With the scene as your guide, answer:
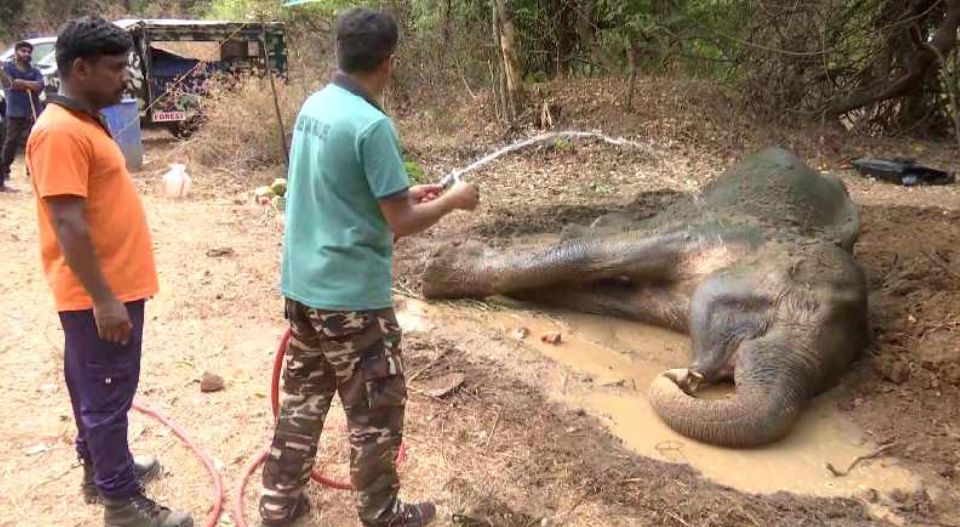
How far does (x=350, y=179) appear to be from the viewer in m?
2.55

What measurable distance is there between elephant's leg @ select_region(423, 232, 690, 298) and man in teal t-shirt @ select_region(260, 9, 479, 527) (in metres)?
Answer: 2.47

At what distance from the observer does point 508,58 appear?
10.3m

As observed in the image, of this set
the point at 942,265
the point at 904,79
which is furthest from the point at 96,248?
the point at 904,79

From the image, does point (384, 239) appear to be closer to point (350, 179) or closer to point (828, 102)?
point (350, 179)

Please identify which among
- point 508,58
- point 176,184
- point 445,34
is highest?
point 445,34

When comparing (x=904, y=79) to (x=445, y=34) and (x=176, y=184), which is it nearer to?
(x=445, y=34)

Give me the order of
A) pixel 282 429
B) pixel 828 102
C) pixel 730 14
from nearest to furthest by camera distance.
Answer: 1. pixel 282 429
2. pixel 828 102
3. pixel 730 14

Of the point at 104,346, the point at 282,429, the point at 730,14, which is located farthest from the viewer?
the point at 730,14

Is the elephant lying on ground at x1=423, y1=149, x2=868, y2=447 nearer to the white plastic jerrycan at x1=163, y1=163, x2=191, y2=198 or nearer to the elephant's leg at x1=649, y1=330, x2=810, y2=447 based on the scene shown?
the elephant's leg at x1=649, y1=330, x2=810, y2=447

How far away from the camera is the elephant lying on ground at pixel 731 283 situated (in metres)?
4.09

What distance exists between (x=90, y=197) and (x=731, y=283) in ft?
11.4

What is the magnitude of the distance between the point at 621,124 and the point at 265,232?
519 centimetres

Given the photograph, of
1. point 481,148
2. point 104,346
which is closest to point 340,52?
point 104,346

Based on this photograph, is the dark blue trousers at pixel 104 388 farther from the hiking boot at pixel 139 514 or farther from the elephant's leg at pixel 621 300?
the elephant's leg at pixel 621 300
